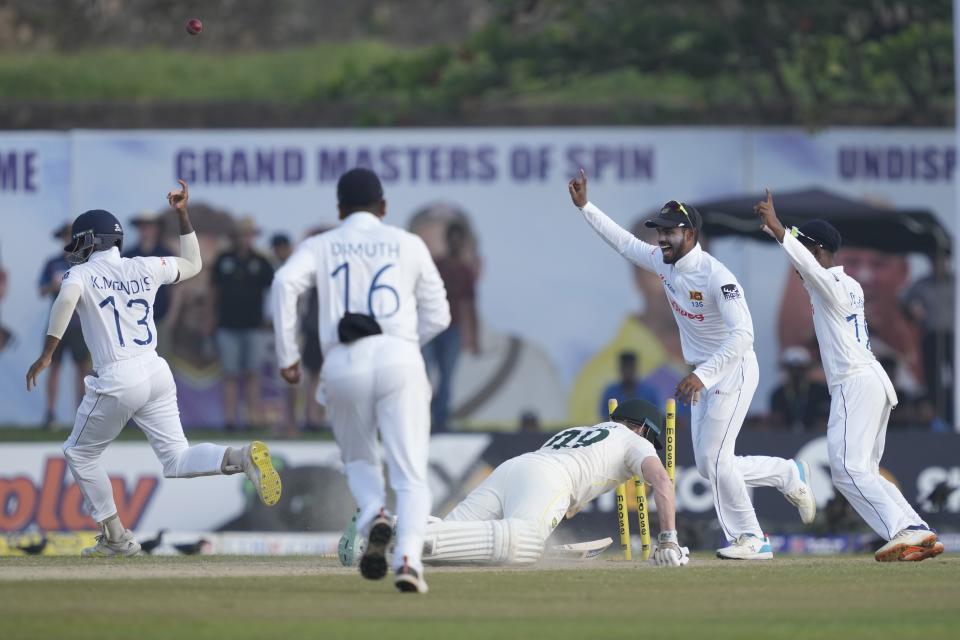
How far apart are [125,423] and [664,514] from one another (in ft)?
12.0

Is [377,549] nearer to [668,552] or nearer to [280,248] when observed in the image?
[668,552]

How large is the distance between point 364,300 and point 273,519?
7.74 meters

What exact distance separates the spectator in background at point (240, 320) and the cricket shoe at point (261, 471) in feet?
31.7

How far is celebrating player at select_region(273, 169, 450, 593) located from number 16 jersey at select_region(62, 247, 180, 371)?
2.74 m

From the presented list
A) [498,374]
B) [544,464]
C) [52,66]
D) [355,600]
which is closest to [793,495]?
[544,464]

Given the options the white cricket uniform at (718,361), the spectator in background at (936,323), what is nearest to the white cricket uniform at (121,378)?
the white cricket uniform at (718,361)

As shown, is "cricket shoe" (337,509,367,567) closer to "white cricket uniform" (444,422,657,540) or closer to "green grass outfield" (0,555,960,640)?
"green grass outfield" (0,555,960,640)

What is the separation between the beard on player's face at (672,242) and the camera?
38.7 ft

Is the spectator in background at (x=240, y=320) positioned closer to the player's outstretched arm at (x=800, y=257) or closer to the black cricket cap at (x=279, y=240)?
the black cricket cap at (x=279, y=240)

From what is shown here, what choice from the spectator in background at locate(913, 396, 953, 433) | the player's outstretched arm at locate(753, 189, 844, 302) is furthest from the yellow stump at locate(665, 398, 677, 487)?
the spectator in background at locate(913, 396, 953, 433)

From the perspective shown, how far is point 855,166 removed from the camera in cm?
2255

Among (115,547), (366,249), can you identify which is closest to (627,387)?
(115,547)

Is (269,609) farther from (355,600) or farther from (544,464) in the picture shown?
(544,464)

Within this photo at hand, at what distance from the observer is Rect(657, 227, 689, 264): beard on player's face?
11.8 m
